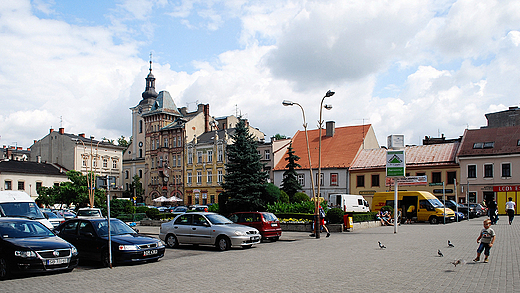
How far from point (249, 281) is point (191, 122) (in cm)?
6869

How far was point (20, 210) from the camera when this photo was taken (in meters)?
18.5

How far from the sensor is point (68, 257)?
12281 millimetres

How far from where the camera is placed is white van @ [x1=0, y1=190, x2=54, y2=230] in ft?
59.6

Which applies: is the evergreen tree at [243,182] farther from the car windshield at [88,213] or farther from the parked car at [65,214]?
the parked car at [65,214]

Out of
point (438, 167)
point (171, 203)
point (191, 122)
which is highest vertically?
point (191, 122)

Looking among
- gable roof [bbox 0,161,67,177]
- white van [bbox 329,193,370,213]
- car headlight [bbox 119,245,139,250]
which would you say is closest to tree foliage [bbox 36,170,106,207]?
gable roof [bbox 0,161,67,177]

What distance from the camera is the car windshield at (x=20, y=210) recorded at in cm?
1812

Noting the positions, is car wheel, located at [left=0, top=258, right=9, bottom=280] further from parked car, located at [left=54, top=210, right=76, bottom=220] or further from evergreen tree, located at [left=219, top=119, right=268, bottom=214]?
evergreen tree, located at [left=219, top=119, right=268, bottom=214]

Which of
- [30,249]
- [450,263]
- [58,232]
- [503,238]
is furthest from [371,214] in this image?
[30,249]

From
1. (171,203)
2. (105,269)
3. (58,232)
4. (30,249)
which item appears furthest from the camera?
(171,203)

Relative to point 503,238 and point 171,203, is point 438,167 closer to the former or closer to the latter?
point 503,238

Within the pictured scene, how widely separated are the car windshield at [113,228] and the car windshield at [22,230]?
5.29 feet

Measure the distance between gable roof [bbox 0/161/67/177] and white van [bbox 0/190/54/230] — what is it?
53.3 meters

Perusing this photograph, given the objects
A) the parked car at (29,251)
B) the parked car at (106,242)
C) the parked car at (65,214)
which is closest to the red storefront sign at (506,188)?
the parked car at (65,214)
